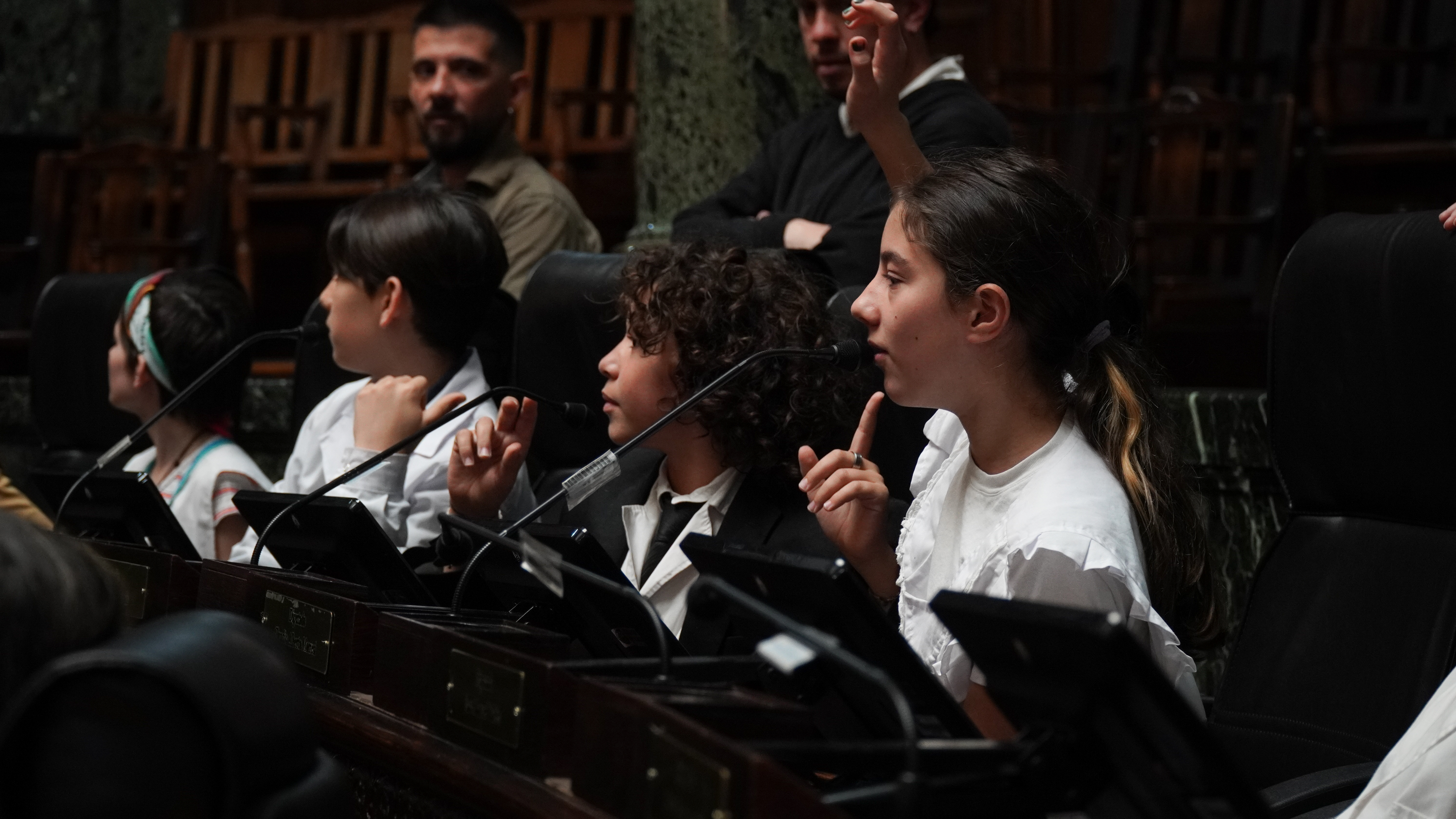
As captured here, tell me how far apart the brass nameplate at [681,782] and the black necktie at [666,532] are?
3.36ft

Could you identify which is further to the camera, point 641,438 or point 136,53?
point 136,53

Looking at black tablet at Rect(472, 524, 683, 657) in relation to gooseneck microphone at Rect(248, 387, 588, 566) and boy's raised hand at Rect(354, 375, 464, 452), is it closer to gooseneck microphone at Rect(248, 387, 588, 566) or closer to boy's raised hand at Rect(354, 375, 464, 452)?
gooseneck microphone at Rect(248, 387, 588, 566)

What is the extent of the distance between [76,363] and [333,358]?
44.4 inches

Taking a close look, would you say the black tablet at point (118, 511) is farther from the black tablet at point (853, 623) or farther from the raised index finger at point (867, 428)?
the black tablet at point (853, 623)

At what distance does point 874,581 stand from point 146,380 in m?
1.87

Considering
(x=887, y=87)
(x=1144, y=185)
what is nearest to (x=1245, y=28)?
(x=1144, y=185)

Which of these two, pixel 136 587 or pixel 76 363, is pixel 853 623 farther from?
pixel 76 363

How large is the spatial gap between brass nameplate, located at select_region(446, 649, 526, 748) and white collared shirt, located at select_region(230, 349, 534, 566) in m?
0.87

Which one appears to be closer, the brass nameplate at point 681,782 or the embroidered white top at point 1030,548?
the brass nameplate at point 681,782

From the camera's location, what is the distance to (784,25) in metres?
3.53

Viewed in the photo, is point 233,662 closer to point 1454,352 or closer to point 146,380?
point 1454,352

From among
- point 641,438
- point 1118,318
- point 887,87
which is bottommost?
point 641,438

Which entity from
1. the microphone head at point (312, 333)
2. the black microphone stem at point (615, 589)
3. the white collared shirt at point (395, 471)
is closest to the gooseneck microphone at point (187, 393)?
the microphone head at point (312, 333)

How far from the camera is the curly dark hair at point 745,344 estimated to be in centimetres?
215
